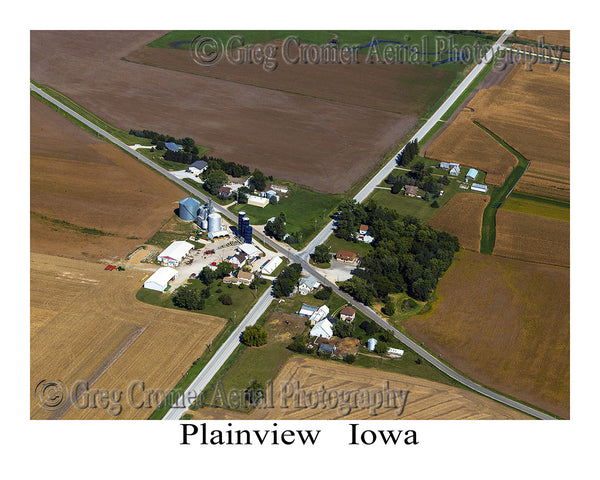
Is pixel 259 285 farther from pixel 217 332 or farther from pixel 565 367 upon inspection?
pixel 565 367

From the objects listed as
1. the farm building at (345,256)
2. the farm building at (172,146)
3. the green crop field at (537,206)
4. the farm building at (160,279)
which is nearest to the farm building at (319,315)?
the farm building at (345,256)

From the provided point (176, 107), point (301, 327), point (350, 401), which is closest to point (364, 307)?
point (301, 327)

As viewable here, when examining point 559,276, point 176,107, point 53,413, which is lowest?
point 53,413

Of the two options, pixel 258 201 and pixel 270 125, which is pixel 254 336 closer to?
pixel 258 201

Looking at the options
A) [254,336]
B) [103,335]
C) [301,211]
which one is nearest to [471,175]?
[301,211]

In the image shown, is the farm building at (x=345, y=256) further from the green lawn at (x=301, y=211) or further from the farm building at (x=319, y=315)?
the farm building at (x=319, y=315)

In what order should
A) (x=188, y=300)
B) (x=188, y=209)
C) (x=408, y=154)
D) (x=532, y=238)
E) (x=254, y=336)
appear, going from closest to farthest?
1. (x=254, y=336)
2. (x=188, y=300)
3. (x=188, y=209)
4. (x=532, y=238)
5. (x=408, y=154)
